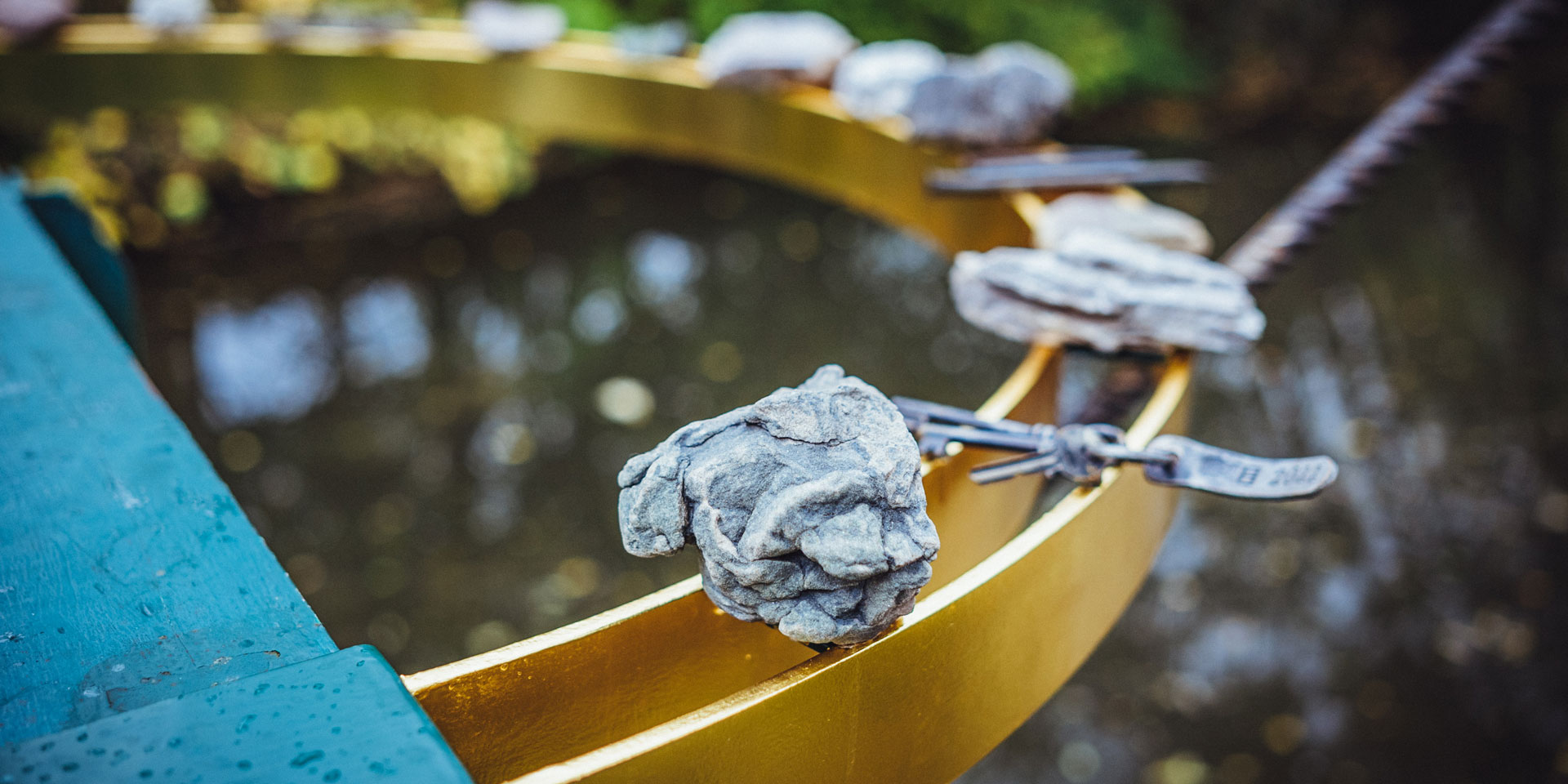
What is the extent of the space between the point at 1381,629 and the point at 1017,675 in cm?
281

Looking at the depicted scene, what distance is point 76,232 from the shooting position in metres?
2.10

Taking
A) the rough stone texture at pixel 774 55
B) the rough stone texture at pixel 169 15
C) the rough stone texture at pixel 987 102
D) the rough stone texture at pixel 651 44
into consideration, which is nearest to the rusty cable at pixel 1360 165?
the rough stone texture at pixel 987 102

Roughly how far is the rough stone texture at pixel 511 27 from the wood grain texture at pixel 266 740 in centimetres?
276

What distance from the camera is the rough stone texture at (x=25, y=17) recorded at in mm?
3268

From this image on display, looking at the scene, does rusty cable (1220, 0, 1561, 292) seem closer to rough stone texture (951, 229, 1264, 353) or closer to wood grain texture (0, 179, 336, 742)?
rough stone texture (951, 229, 1264, 353)

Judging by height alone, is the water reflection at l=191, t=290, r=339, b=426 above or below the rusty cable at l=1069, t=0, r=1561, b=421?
below

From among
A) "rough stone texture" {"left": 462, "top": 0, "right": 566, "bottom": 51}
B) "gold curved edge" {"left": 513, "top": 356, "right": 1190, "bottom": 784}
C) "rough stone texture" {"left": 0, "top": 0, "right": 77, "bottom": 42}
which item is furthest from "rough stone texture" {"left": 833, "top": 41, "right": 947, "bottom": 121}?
"rough stone texture" {"left": 0, "top": 0, "right": 77, "bottom": 42}

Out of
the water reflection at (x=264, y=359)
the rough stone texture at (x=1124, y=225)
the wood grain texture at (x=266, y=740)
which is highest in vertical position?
the rough stone texture at (x=1124, y=225)

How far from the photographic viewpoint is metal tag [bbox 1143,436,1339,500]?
3.77ft

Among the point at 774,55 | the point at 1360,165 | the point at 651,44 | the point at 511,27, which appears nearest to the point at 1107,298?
the point at 1360,165

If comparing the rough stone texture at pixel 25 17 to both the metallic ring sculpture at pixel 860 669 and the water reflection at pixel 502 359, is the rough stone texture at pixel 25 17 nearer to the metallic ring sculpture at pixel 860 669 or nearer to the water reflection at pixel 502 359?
the water reflection at pixel 502 359

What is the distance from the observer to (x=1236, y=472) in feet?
3.99

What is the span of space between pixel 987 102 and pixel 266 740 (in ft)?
7.07

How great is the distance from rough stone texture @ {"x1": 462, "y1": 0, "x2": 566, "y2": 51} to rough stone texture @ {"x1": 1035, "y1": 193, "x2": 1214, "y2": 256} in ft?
6.13
